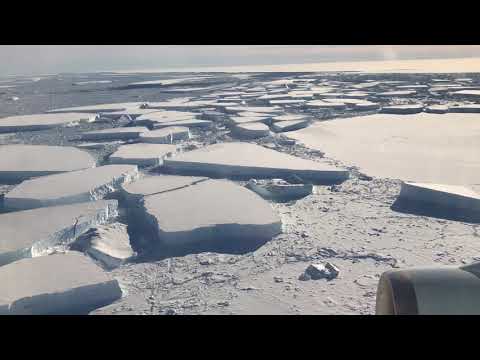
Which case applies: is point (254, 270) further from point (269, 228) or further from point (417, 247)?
point (417, 247)

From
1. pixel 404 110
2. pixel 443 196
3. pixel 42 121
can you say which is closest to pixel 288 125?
pixel 404 110

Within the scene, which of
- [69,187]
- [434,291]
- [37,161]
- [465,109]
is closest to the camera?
[434,291]

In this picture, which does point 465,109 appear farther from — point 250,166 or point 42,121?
point 42,121

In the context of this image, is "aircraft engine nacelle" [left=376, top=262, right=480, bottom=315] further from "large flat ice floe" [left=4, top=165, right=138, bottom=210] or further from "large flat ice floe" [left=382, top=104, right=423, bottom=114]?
"large flat ice floe" [left=382, top=104, right=423, bottom=114]

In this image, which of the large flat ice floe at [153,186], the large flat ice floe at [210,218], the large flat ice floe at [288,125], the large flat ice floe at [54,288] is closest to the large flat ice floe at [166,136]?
the large flat ice floe at [288,125]
